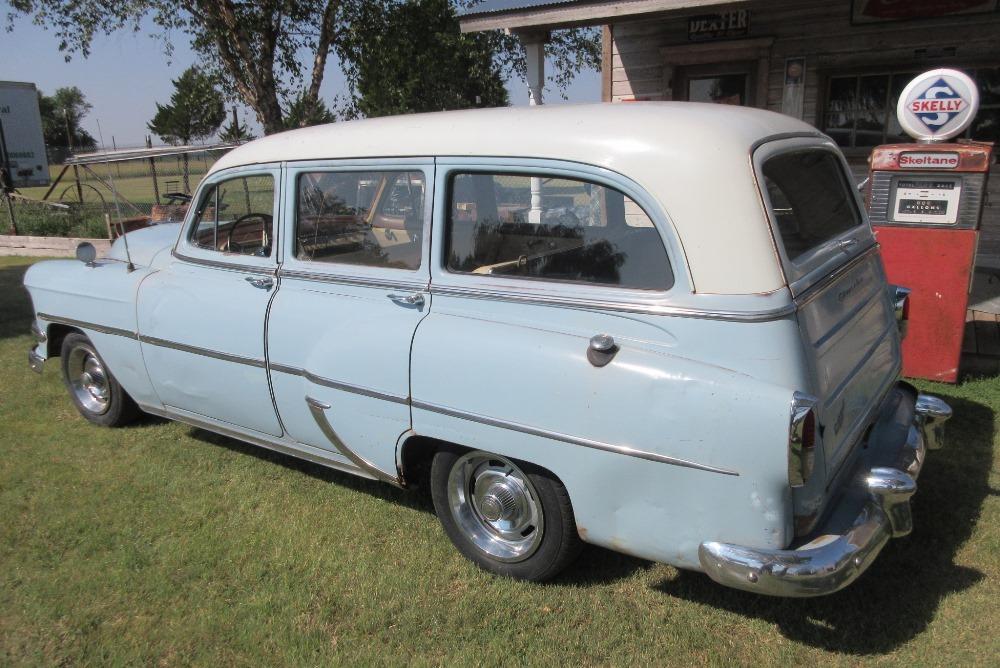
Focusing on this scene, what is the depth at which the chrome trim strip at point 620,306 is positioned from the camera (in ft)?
7.49

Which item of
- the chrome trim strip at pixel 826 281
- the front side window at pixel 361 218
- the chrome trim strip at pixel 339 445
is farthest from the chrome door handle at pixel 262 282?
the chrome trim strip at pixel 826 281

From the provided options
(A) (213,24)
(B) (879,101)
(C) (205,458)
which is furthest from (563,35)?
(C) (205,458)

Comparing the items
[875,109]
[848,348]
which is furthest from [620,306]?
[875,109]

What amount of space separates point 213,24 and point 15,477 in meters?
9.54

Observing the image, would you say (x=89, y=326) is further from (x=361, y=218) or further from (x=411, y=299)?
(x=411, y=299)

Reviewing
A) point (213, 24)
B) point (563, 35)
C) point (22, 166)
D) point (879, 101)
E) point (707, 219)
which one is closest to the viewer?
point (707, 219)

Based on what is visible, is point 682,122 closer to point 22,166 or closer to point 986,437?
point 986,437

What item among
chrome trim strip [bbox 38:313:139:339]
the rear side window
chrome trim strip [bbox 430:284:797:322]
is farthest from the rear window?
chrome trim strip [bbox 38:313:139:339]

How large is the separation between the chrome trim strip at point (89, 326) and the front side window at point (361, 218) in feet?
4.27

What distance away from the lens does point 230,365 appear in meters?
3.55

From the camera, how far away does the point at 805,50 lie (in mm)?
7723

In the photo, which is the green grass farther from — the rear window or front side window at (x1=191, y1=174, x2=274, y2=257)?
the rear window

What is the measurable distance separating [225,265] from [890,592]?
3300 millimetres

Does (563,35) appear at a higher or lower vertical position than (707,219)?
higher
